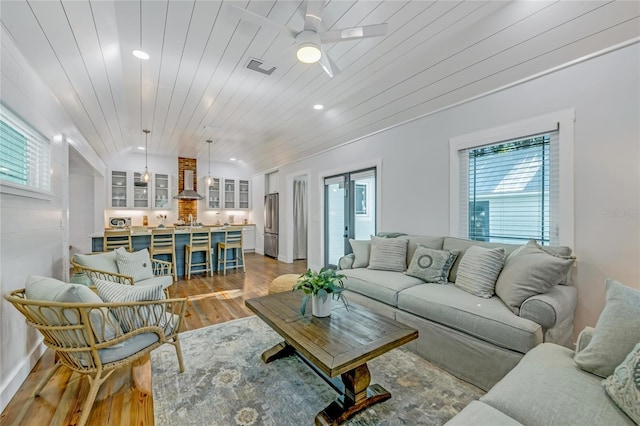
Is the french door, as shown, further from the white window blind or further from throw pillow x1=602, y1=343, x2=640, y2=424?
throw pillow x1=602, y1=343, x2=640, y2=424

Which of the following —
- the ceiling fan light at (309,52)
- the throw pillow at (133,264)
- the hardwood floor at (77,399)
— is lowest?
the hardwood floor at (77,399)

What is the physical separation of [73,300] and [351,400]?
1.77m

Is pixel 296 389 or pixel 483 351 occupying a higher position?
pixel 483 351

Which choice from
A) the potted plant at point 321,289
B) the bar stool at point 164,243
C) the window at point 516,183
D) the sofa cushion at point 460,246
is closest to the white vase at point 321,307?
the potted plant at point 321,289

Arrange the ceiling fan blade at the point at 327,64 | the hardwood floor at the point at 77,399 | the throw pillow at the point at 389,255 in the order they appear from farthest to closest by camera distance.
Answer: the throw pillow at the point at 389,255, the ceiling fan blade at the point at 327,64, the hardwood floor at the point at 77,399

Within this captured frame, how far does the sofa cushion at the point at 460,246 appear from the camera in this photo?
257 centimetres

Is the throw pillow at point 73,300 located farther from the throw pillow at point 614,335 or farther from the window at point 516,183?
the window at point 516,183

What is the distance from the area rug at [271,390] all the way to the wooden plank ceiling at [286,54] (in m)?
2.68

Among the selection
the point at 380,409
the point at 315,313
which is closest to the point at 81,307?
the point at 315,313

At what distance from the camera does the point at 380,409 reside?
1.72m

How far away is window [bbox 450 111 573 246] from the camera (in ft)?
8.00

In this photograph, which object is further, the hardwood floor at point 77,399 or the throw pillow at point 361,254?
the throw pillow at point 361,254

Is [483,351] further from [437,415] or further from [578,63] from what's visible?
[578,63]

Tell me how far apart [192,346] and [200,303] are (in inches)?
51.3
